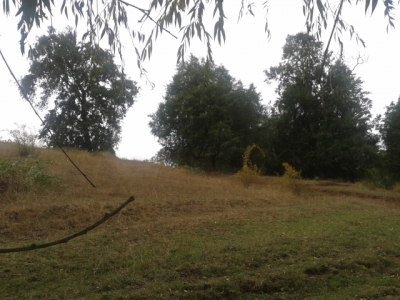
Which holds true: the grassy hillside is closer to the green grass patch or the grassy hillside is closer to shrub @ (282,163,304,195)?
the green grass patch

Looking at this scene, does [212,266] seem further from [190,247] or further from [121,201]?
[121,201]

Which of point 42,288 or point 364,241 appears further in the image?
point 364,241

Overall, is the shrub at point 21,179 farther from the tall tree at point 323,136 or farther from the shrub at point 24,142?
the tall tree at point 323,136

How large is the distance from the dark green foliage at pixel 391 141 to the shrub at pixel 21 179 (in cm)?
1524

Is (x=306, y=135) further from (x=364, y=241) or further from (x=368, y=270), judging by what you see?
(x=368, y=270)

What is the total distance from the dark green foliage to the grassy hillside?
10.1 m

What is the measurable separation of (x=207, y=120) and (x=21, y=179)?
15608mm

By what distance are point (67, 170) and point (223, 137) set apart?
12895 millimetres

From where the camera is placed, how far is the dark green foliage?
2027 centimetres

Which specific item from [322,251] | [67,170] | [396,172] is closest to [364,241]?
[322,251]

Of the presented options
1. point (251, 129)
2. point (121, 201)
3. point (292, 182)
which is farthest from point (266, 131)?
point (121, 201)

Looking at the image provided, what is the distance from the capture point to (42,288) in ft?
16.5

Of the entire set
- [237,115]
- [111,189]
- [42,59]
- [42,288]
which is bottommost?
[42,288]

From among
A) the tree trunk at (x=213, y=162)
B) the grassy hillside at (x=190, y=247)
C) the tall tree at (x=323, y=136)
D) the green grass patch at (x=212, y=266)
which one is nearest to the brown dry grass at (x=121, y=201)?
the grassy hillside at (x=190, y=247)
